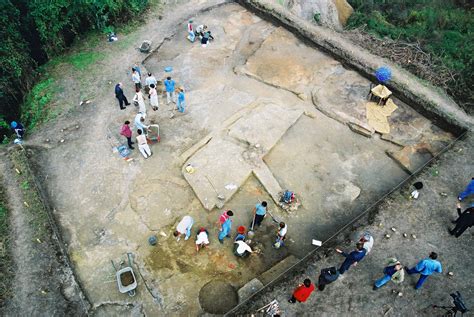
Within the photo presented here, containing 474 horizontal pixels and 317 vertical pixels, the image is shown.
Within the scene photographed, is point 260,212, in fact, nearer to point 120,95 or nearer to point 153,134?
point 153,134

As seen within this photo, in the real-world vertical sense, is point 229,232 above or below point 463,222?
above

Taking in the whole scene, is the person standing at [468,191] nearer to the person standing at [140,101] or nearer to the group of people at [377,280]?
the group of people at [377,280]

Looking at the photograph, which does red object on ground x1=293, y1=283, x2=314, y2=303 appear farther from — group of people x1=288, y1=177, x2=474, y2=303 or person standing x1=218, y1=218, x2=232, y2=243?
person standing x1=218, y1=218, x2=232, y2=243

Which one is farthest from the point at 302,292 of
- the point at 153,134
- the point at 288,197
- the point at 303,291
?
the point at 153,134

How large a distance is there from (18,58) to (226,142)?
29.6ft

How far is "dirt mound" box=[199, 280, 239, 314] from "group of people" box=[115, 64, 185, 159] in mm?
4874

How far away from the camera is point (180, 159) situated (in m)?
11.8

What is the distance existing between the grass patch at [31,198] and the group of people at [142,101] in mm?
3024

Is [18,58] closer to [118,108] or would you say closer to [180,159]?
[118,108]

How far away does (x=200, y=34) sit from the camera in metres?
16.6

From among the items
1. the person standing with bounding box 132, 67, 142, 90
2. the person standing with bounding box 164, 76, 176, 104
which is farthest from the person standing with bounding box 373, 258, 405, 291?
the person standing with bounding box 132, 67, 142, 90

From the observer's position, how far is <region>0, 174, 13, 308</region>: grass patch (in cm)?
848

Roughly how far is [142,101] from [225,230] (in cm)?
584

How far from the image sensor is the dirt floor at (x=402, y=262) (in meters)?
8.25
